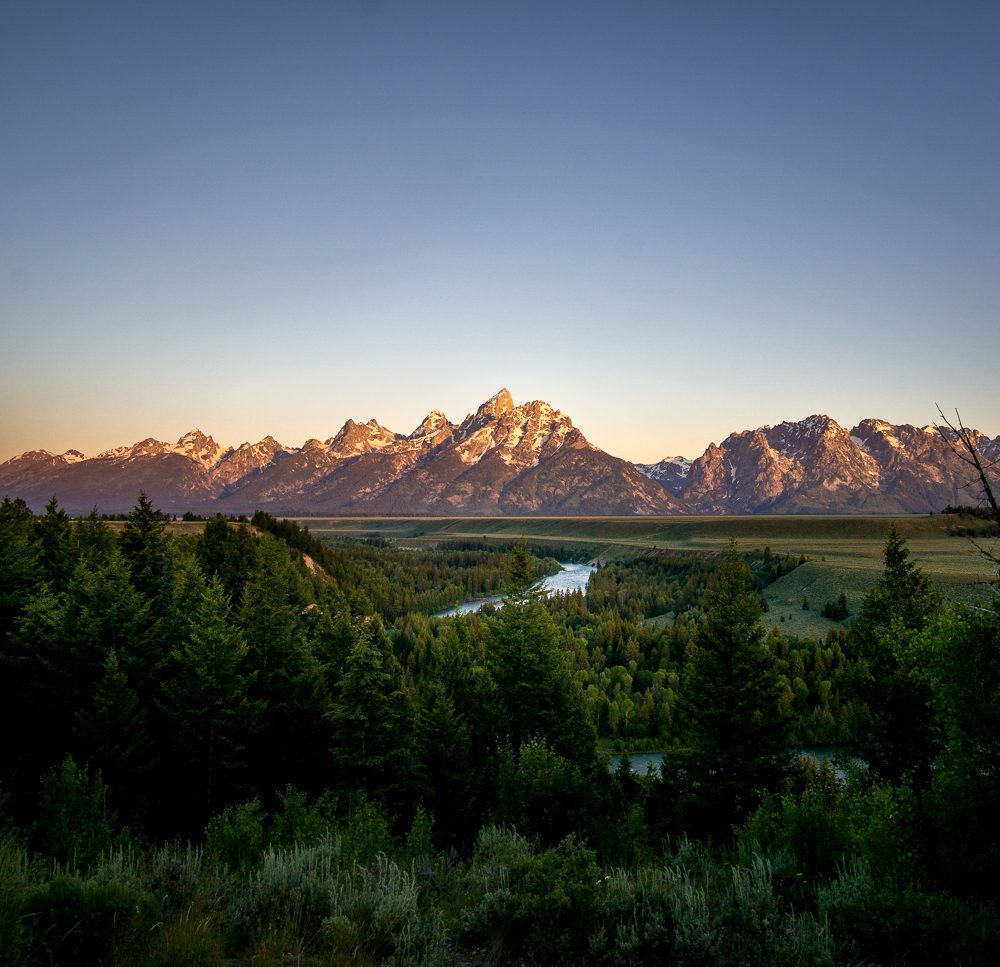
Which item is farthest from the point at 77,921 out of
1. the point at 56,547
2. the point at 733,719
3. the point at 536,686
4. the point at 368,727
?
the point at 56,547

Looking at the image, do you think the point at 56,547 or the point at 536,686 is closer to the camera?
the point at 536,686

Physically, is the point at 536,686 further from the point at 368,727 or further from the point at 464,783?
the point at 368,727

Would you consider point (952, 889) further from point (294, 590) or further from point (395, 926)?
point (294, 590)

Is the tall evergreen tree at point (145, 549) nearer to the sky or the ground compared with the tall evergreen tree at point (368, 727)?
nearer to the sky

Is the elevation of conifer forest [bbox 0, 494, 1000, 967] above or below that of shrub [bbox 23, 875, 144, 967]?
below

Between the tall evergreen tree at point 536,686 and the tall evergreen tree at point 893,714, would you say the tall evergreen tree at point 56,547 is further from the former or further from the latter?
the tall evergreen tree at point 893,714

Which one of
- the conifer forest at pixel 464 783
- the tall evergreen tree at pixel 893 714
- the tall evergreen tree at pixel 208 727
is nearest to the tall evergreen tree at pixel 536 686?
the conifer forest at pixel 464 783

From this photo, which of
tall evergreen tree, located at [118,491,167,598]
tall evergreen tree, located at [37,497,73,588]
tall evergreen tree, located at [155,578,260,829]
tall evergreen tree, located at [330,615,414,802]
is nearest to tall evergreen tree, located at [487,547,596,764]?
tall evergreen tree, located at [330,615,414,802]

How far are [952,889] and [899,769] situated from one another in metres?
17.1

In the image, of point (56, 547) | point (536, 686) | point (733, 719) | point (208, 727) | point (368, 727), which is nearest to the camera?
point (733, 719)

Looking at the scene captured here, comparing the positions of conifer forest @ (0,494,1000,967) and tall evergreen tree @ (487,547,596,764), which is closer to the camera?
conifer forest @ (0,494,1000,967)

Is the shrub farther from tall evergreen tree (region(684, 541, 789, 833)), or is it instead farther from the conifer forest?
tall evergreen tree (region(684, 541, 789, 833))

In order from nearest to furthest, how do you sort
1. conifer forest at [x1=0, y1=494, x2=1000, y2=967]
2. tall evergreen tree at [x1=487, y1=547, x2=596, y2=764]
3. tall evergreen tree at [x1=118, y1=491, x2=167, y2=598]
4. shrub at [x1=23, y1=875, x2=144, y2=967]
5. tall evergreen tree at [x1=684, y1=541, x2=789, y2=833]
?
shrub at [x1=23, y1=875, x2=144, y2=967]
conifer forest at [x1=0, y1=494, x2=1000, y2=967]
tall evergreen tree at [x1=684, y1=541, x2=789, y2=833]
tall evergreen tree at [x1=487, y1=547, x2=596, y2=764]
tall evergreen tree at [x1=118, y1=491, x2=167, y2=598]

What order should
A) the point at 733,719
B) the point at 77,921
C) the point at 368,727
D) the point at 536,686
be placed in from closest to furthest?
the point at 77,921 < the point at 733,719 < the point at 368,727 < the point at 536,686
